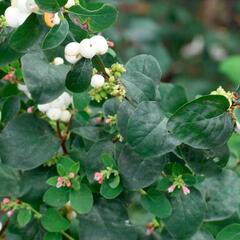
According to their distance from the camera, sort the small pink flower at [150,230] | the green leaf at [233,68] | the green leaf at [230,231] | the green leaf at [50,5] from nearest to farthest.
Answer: the green leaf at [50,5], the green leaf at [230,231], the small pink flower at [150,230], the green leaf at [233,68]

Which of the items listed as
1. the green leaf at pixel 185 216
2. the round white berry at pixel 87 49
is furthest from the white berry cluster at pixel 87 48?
the green leaf at pixel 185 216

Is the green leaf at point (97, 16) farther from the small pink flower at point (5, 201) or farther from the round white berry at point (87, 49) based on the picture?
the small pink flower at point (5, 201)

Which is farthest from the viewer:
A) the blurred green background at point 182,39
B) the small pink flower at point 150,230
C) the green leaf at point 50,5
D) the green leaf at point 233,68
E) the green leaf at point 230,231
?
the blurred green background at point 182,39

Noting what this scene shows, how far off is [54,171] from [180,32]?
2.11 meters

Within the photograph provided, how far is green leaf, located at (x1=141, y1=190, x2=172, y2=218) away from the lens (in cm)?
77

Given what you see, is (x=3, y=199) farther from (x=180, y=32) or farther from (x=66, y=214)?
(x=180, y=32)

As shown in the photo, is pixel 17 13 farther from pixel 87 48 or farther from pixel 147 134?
pixel 147 134

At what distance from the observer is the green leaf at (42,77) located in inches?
28.4

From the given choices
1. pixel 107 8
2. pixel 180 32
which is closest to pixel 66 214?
pixel 107 8

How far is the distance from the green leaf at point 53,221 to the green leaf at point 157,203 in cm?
10

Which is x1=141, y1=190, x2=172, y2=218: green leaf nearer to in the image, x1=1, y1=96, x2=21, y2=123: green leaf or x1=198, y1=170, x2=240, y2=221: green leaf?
x1=198, y1=170, x2=240, y2=221: green leaf

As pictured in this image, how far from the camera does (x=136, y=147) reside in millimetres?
696

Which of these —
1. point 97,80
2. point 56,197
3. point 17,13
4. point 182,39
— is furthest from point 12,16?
point 182,39

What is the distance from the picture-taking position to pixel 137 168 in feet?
2.46
